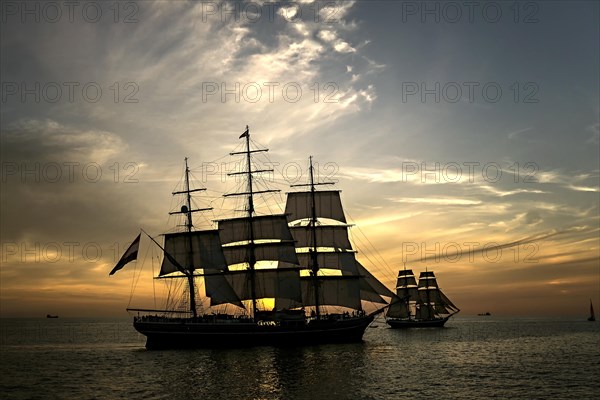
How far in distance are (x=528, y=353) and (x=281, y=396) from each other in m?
56.0

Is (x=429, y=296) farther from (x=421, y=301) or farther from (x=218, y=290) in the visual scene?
(x=218, y=290)

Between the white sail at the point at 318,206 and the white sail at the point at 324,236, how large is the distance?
6.51 feet

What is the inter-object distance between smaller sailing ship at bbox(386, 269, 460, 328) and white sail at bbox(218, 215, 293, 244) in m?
69.1

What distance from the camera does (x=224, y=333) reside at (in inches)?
3332

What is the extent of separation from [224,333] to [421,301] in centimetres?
8864

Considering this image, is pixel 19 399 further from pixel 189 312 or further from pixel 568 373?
Answer: pixel 568 373

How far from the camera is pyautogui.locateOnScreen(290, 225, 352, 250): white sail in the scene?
103250mm

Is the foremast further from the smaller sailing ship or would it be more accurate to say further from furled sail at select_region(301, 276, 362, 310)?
the smaller sailing ship

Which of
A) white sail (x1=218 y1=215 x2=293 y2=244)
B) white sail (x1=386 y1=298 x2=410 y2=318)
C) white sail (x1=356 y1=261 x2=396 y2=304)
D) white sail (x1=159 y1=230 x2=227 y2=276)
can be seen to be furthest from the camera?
white sail (x1=386 y1=298 x2=410 y2=318)

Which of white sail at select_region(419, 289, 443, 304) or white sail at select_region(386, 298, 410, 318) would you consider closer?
white sail at select_region(386, 298, 410, 318)

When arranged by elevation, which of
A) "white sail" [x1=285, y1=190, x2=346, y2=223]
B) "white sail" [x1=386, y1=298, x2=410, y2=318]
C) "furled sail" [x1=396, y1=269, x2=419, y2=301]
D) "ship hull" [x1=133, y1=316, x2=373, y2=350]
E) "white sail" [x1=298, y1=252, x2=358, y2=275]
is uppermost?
"white sail" [x1=285, y1=190, x2=346, y2=223]

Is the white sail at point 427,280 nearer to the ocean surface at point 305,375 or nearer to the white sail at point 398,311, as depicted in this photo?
the white sail at point 398,311

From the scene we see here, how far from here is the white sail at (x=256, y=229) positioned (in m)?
96.5

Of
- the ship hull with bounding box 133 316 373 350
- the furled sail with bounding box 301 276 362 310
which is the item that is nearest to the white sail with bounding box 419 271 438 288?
the furled sail with bounding box 301 276 362 310
